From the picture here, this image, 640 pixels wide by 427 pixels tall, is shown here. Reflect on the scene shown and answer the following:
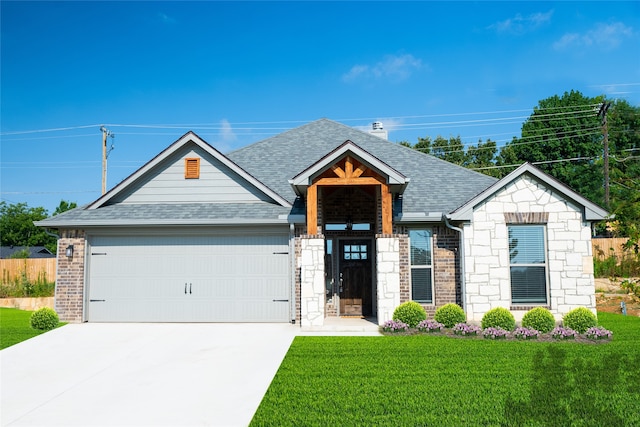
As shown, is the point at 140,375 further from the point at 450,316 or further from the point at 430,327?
the point at 450,316

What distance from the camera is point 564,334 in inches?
383

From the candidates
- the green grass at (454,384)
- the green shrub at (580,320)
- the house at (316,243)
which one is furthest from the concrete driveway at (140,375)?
the green shrub at (580,320)

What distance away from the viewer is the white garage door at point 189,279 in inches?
482

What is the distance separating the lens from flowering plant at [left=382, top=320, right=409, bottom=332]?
33.7 ft

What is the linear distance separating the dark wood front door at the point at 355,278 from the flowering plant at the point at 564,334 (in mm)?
4848

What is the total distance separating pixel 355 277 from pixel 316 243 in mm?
2486

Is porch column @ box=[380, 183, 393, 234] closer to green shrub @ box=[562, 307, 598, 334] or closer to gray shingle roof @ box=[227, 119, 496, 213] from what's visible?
gray shingle roof @ box=[227, 119, 496, 213]

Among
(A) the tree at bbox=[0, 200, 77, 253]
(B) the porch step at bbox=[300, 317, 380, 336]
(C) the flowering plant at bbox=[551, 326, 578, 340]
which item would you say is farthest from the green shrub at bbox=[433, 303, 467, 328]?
(A) the tree at bbox=[0, 200, 77, 253]

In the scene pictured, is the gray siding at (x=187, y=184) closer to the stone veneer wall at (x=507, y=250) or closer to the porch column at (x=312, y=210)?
the porch column at (x=312, y=210)

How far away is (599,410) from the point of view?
17.7 feet

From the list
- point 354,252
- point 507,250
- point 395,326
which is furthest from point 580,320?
point 354,252

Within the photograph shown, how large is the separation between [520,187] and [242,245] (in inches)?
283

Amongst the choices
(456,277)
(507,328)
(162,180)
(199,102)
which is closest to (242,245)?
(162,180)

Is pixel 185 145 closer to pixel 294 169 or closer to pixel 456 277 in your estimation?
pixel 294 169
